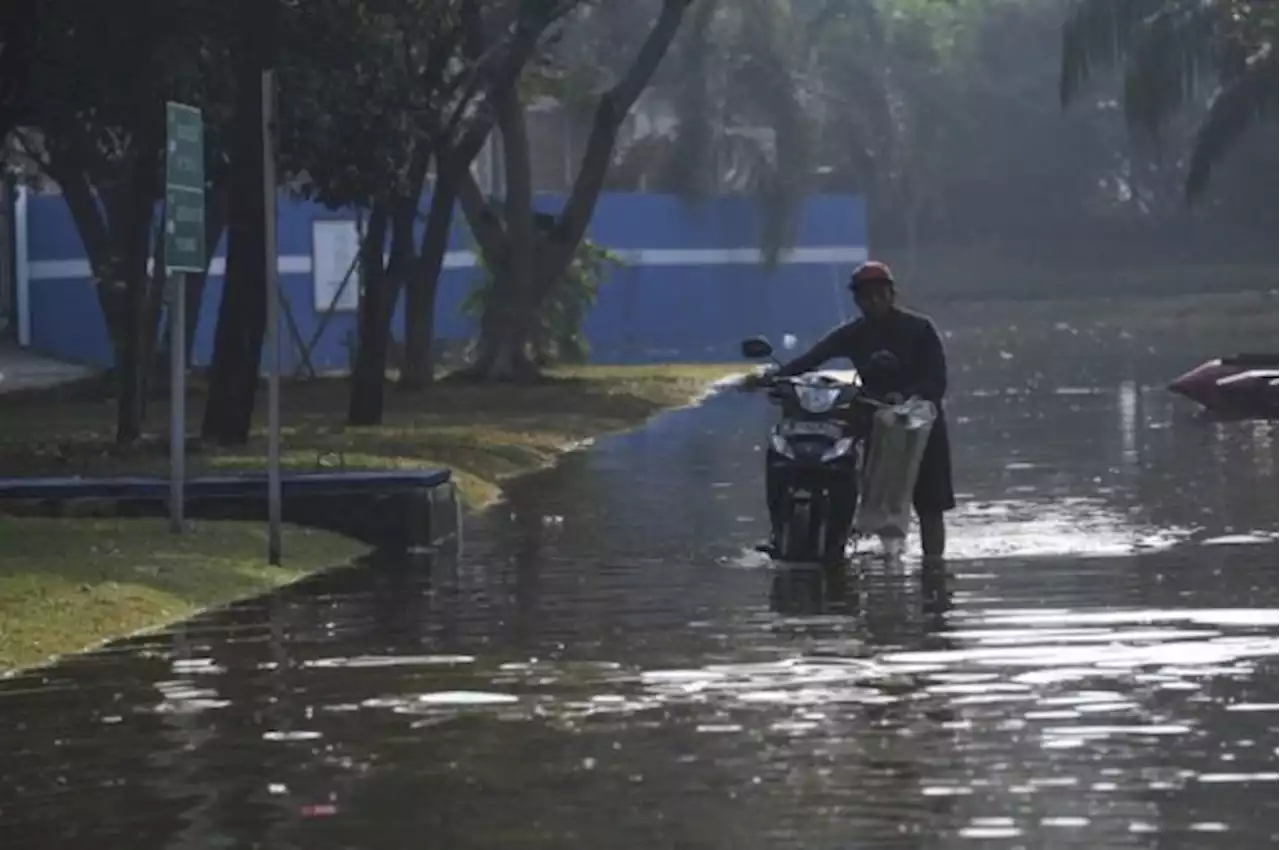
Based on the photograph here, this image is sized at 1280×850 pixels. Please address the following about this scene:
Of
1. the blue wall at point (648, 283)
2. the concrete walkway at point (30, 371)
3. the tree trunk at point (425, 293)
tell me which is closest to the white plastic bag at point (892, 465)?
the tree trunk at point (425, 293)

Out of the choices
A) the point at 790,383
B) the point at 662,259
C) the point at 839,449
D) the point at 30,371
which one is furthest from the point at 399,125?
the point at 662,259

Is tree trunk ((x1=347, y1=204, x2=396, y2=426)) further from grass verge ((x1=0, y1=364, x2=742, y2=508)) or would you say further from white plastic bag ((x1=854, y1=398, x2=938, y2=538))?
white plastic bag ((x1=854, y1=398, x2=938, y2=538))

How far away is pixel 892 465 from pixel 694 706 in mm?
5757

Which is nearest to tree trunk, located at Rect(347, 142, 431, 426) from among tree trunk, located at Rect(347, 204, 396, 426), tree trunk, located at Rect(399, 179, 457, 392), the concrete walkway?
tree trunk, located at Rect(347, 204, 396, 426)

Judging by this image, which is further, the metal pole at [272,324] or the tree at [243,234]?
the tree at [243,234]

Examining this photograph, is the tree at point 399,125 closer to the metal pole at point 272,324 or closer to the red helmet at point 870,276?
the metal pole at point 272,324

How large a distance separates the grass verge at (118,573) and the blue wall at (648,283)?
31.8 meters

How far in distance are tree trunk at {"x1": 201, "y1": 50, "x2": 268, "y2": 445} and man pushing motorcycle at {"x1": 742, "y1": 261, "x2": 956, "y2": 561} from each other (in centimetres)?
893

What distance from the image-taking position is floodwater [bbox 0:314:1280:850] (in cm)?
980

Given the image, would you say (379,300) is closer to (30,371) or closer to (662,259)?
(30,371)

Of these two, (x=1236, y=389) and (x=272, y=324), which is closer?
(x=272, y=324)

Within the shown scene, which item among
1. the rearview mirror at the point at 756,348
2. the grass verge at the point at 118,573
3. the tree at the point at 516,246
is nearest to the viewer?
the grass verge at the point at 118,573

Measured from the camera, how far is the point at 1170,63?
52.9 metres

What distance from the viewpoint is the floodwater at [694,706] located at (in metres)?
9.80
